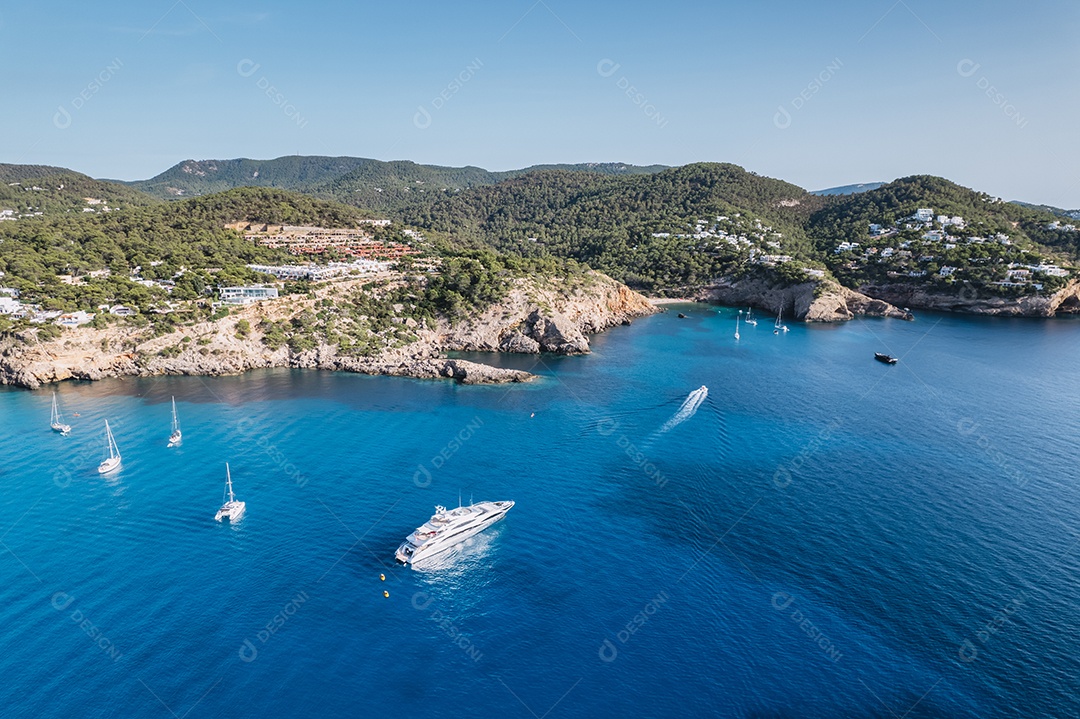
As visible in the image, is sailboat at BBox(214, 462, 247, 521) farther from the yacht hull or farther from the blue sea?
the yacht hull

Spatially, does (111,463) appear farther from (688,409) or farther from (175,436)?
(688,409)

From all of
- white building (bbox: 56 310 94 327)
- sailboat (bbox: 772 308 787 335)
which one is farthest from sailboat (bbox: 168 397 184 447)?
sailboat (bbox: 772 308 787 335)

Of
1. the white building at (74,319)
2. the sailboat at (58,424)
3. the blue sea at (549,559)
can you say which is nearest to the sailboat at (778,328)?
the blue sea at (549,559)

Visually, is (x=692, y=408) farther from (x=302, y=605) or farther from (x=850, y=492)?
(x=302, y=605)

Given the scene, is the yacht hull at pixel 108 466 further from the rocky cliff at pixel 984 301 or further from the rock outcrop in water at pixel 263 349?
the rocky cliff at pixel 984 301

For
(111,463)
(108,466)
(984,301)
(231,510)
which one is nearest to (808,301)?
(984,301)

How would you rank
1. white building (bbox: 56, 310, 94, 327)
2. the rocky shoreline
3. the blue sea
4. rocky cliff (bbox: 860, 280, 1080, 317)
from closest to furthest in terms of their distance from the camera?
the blue sea → white building (bbox: 56, 310, 94, 327) → rocky cliff (bbox: 860, 280, 1080, 317) → the rocky shoreline

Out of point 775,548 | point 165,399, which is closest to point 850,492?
point 775,548
